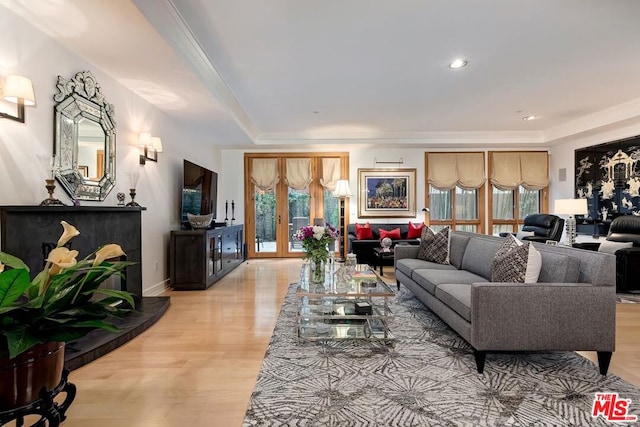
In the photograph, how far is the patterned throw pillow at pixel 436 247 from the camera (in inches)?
161

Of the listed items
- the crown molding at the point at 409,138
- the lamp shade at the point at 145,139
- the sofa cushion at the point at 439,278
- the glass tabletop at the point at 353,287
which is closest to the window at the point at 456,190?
the crown molding at the point at 409,138

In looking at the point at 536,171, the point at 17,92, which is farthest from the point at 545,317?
the point at 536,171

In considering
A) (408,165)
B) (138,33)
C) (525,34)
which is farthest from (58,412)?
(408,165)

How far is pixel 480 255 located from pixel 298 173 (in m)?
4.81

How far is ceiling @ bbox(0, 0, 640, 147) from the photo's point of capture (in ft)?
8.68

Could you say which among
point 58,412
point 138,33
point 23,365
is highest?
point 138,33

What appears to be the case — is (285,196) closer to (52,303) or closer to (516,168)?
(516,168)

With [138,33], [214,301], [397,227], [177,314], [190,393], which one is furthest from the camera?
[397,227]

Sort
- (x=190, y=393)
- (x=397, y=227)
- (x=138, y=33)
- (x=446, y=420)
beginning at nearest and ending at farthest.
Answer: (x=446, y=420) → (x=190, y=393) → (x=138, y=33) → (x=397, y=227)

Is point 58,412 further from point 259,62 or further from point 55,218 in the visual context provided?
point 259,62

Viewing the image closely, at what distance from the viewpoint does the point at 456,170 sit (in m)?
7.54

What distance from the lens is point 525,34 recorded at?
10.2 feet

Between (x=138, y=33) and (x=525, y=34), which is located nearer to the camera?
(x=138, y=33)

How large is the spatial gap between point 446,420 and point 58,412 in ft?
5.57
